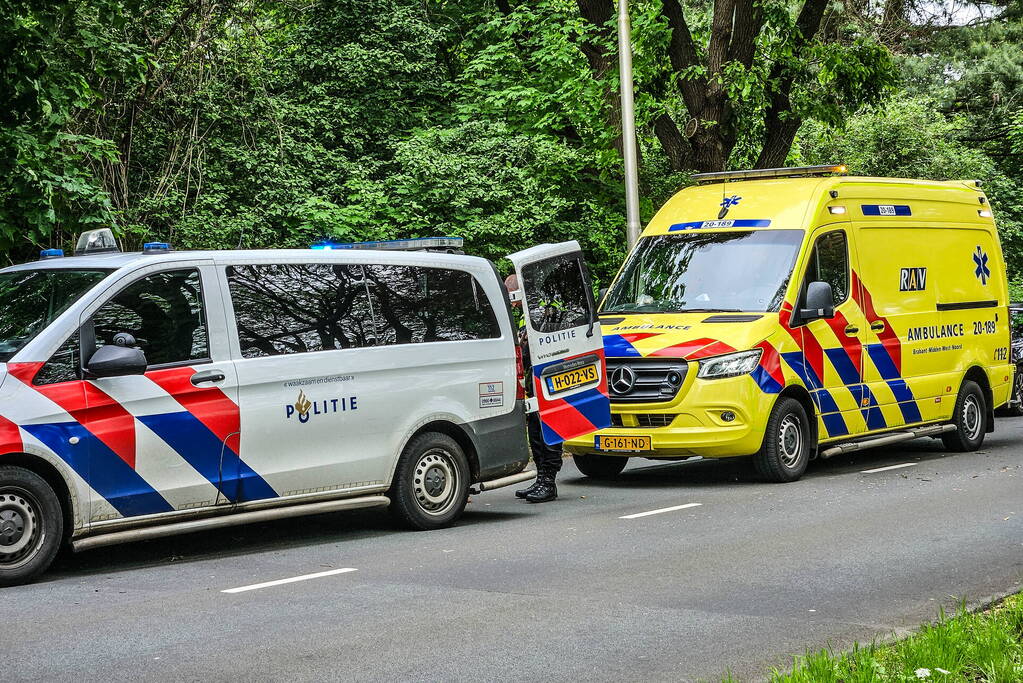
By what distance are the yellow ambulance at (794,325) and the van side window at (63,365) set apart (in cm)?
525

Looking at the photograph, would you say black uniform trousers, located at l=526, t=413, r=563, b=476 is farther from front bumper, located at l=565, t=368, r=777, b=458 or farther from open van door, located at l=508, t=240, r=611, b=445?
front bumper, located at l=565, t=368, r=777, b=458

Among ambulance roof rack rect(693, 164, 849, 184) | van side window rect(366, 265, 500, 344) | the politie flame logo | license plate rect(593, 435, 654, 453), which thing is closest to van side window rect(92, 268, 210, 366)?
the politie flame logo

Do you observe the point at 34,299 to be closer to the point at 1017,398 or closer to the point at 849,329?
the point at 849,329

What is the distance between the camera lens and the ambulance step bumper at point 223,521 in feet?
25.4

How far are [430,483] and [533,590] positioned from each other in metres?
2.38

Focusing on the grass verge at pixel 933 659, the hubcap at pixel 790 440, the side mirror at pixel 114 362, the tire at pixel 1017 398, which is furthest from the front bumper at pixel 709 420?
the tire at pixel 1017 398

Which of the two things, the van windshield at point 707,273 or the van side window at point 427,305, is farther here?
the van windshield at point 707,273

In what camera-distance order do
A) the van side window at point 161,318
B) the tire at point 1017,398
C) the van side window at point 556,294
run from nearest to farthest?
1. the van side window at point 161,318
2. the van side window at point 556,294
3. the tire at point 1017,398

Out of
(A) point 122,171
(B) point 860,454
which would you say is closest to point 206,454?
(B) point 860,454

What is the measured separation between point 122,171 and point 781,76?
929 cm

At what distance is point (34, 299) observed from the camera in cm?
809

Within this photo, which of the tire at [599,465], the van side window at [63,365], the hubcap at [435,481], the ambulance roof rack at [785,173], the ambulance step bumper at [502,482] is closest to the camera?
the van side window at [63,365]

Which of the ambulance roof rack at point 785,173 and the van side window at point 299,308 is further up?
the ambulance roof rack at point 785,173

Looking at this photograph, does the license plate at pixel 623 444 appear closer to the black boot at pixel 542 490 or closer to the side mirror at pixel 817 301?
the black boot at pixel 542 490
